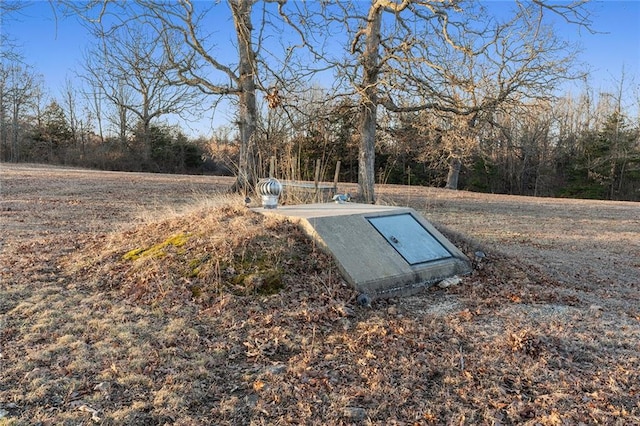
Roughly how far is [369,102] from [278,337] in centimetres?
777

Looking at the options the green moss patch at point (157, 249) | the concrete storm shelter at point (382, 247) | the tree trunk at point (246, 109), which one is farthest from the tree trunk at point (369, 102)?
the green moss patch at point (157, 249)

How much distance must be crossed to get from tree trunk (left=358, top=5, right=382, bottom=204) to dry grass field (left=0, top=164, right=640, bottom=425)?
4981mm

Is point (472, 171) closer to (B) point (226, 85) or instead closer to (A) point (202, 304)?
(B) point (226, 85)

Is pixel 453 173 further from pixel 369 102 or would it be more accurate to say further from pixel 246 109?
pixel 246 109

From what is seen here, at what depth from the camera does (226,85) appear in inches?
430

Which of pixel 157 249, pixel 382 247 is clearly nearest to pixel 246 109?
pixel 157 249

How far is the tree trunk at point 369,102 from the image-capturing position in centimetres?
989

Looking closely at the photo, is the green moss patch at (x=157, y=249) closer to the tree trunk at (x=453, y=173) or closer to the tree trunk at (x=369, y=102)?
the tree trunk at (x=369, y=102)

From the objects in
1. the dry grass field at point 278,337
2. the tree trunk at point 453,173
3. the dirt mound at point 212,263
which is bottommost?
the dry grass field at point 278,337

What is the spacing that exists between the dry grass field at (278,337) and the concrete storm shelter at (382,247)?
0.18 m

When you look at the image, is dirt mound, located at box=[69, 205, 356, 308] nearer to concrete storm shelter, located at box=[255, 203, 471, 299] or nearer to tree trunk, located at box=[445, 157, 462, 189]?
concrete storm shelter, located at box=[255, 203, 471, 299]

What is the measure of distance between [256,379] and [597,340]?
7.88 feet

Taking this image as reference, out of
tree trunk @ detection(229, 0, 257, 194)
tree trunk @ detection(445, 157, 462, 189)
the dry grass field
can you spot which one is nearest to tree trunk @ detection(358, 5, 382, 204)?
tree trunk @ detection(229, 0, 257, 194)

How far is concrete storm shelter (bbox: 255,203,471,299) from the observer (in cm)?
425
